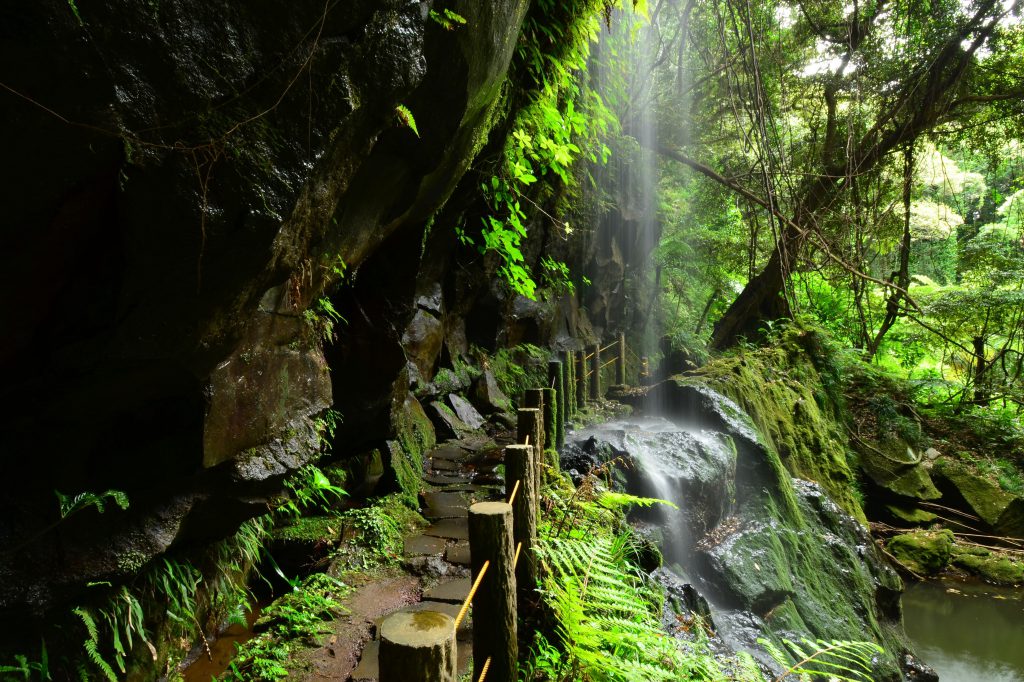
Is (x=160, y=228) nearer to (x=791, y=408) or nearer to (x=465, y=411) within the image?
(x=465, y=411)

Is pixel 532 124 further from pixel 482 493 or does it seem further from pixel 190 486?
pixel 190 486

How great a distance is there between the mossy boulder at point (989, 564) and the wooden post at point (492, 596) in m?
12.2

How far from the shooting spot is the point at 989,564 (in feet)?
33.0

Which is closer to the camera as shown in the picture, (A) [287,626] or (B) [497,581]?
(B) [497,581]

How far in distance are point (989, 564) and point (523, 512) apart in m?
12.0

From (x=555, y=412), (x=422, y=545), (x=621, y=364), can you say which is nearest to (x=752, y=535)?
(x=555, y=412)

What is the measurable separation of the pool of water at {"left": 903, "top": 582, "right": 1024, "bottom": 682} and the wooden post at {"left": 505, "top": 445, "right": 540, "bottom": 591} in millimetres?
8284

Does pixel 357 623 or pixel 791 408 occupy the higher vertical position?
pixel 791 408

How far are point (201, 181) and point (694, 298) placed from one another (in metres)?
20.4

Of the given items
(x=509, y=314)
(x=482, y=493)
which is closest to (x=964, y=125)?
(x=509, y=314)

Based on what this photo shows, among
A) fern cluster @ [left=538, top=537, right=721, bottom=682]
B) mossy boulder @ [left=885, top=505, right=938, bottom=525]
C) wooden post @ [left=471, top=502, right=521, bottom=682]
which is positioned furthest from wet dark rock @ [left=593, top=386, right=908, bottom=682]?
wooden post @ [left=471, top=502, right=521, bottom=682]

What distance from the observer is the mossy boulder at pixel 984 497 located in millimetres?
10852

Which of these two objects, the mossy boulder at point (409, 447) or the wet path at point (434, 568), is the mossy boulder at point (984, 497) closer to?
the wet path at point (434, 568)

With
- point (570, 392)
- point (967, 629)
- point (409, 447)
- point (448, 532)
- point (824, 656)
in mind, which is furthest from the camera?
point (570, 392)
